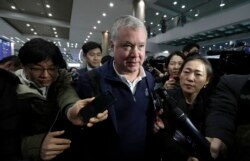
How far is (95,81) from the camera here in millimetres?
1247

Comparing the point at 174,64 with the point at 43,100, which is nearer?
the point at 43,100

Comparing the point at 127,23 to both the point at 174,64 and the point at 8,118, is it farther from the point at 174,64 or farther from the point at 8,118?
the point at 174,64

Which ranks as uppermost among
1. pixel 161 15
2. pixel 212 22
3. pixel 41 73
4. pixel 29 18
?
pixel 161 15

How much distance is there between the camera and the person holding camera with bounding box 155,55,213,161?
80 centimetres

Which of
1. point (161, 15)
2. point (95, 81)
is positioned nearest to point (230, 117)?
point (95, 81)

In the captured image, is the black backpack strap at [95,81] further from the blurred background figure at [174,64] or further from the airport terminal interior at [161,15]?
the airport terminal interior at [161,15]

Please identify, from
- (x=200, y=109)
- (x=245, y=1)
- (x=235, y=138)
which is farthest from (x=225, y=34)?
(x=235, y=138)

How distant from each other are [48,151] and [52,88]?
322 millimetres

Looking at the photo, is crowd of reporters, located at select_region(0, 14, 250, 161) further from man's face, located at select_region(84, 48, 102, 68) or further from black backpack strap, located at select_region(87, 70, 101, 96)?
man's face, located at select_region(84, 48, 102, 68)

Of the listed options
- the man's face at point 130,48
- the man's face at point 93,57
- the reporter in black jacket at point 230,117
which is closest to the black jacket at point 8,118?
the man's face at point 130,48

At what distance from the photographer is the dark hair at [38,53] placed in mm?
1115

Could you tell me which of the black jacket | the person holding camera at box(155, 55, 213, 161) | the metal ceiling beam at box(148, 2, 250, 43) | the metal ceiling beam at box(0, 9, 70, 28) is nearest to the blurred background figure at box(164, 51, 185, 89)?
the person holding camera at box(155, 55, 213, 161)

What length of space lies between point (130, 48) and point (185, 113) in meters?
0.44

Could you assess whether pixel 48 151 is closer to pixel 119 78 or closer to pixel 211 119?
pixel 119 78
